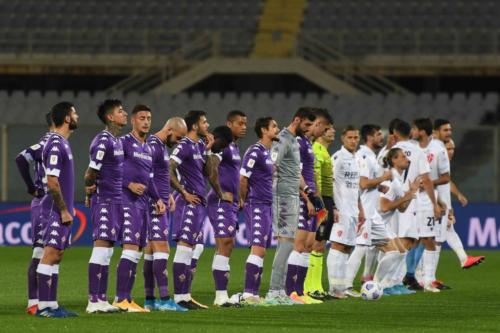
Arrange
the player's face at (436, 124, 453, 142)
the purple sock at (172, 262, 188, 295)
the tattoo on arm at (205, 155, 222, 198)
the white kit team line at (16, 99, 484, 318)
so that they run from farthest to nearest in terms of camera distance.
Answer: the player's face at (436, 124, 453, 142) → the tattoo on arm at (205, 155, 222, 198) → the purple sock at (172, 262, 188, 295) → the white kit team line at (16, 99, 484, 318)

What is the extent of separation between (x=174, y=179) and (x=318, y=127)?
203cm

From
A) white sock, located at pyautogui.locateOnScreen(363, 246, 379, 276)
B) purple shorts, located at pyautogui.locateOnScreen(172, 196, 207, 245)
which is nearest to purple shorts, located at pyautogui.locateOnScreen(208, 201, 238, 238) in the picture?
purple shorts, located at pyautogui.locateOnScreen(172, 196, 207, 245)

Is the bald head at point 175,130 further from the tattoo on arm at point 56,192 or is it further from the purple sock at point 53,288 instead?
the purple sock at point 53,288

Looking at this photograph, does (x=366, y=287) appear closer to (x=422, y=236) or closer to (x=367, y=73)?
(x=422, y=236)

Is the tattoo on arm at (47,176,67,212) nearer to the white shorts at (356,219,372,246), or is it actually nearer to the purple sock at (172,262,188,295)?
the purple sock at (172,262,188,295)

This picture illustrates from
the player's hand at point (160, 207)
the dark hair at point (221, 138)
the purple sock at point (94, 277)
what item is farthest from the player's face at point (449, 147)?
the purple sock at point (94, 277)

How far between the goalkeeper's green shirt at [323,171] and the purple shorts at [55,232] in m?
3.95

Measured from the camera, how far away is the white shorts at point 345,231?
14.7m

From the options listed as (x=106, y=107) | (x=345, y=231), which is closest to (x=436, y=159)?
(x=345, y=231)

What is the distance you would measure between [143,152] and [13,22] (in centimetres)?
2351

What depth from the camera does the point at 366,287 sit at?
14.2 meters

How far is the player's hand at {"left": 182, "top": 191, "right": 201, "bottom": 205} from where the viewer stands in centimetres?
1262

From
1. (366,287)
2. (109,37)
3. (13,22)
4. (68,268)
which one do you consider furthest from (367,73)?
(366,287)

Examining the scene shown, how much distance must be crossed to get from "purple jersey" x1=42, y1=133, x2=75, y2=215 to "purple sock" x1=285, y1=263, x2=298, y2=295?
128 inches
